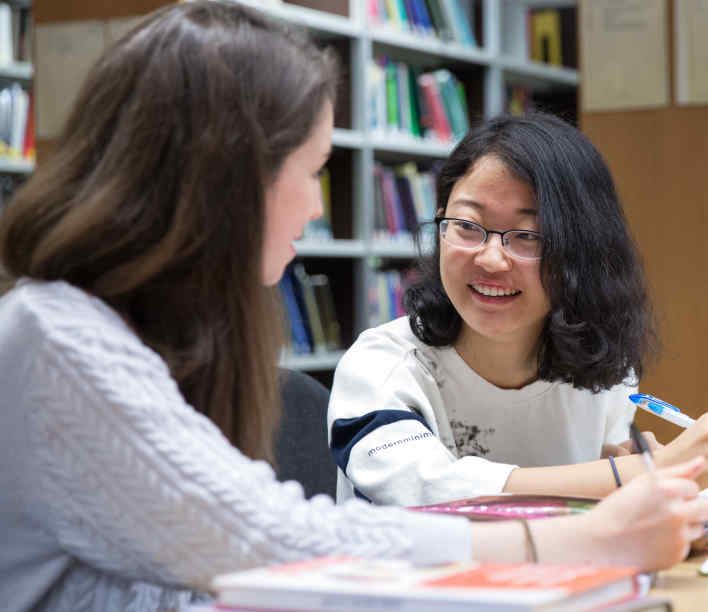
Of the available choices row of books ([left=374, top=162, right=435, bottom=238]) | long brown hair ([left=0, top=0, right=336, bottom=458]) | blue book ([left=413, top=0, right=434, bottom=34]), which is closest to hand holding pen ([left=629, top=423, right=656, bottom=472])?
long brown hair ([left=0, top=0, right=336, bottom=458])

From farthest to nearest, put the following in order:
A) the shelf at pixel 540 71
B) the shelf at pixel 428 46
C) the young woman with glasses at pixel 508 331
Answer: the shelf at pixel 540 71 → the shelf at pixel 428 46 → the young woman with glasses at pixel 508 331

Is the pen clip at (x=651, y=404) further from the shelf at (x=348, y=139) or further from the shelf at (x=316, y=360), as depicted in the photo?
the shelf at (x=348, y=139)

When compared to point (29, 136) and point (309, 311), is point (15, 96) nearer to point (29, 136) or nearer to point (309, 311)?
point (29, 136)

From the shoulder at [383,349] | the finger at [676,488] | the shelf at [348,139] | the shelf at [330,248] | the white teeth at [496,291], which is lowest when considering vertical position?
the shelf at [330,248]

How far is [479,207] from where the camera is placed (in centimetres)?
164

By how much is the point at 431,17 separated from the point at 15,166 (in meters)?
1.76

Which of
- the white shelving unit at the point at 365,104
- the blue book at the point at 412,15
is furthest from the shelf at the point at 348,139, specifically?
the blue book at the point at 412,15

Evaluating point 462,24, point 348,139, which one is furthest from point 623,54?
point 462,24

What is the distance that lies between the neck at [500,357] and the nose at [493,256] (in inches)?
5.4

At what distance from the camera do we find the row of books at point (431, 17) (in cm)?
441

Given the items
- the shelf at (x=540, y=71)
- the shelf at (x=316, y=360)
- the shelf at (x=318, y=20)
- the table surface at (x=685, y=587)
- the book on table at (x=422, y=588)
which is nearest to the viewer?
the book on table at (x=422, y=588)

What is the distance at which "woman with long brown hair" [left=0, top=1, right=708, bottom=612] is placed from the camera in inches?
35.8

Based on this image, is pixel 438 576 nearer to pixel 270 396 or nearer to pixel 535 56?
pixel 270 396

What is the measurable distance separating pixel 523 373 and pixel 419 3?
123 inches
